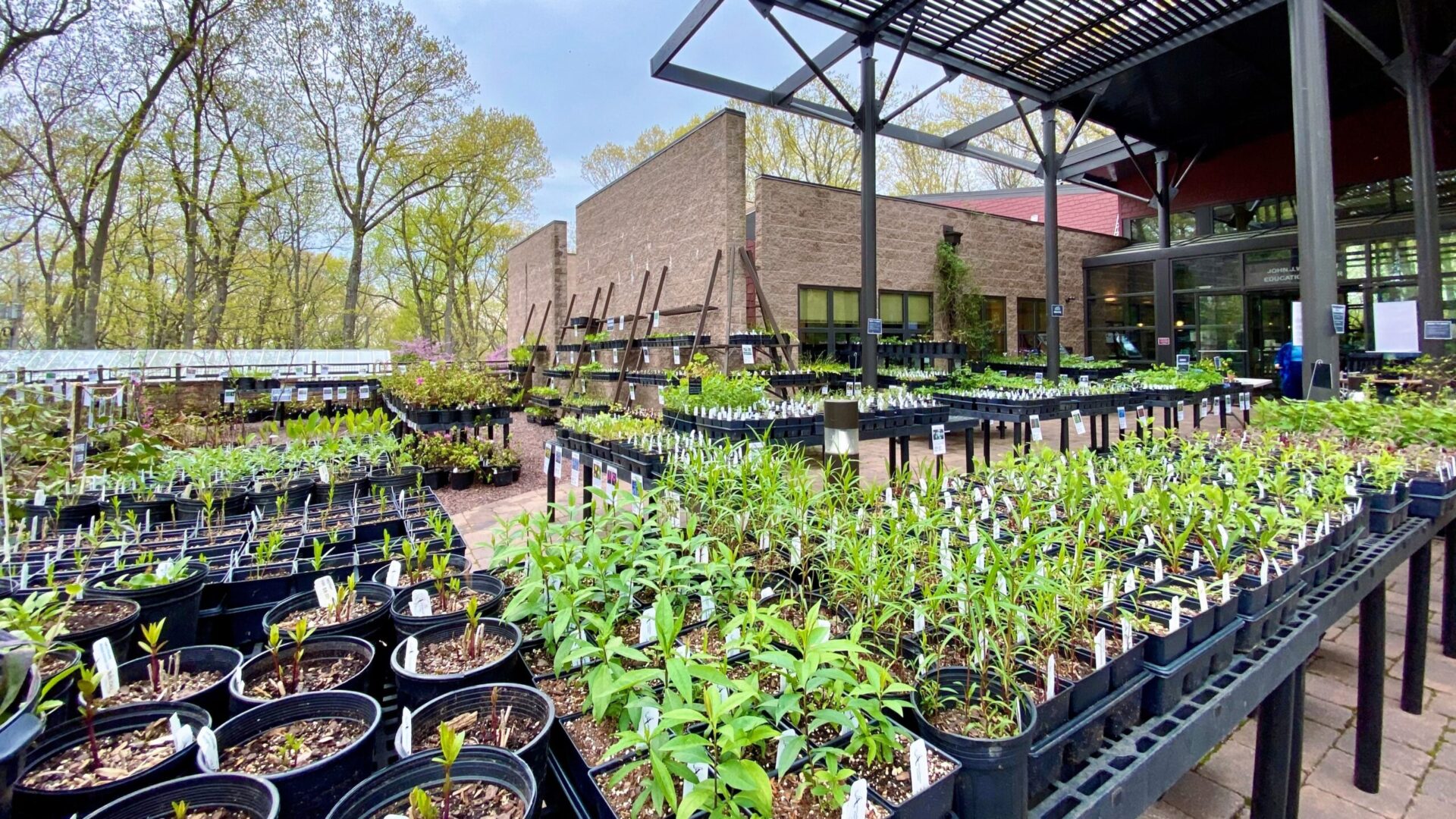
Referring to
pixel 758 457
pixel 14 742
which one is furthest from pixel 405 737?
pixel 758 457

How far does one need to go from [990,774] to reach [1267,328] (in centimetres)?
1413

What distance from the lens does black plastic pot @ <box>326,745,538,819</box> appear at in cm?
86

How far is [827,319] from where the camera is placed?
9586mm

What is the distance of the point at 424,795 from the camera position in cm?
79

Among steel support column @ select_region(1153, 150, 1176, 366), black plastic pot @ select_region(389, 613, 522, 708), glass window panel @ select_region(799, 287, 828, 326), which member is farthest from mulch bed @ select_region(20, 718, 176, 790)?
steel support column @ select_region(1153, 150, 1176, 366)

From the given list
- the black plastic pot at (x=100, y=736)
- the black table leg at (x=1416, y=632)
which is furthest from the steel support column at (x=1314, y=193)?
the black plastic pot at (x=100, y=736)

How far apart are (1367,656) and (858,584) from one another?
6.08 feet

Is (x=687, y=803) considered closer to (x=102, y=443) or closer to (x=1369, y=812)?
(x=1369, y=812)

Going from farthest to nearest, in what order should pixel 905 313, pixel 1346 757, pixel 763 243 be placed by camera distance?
pixel 905 313
pixel 763 243
pixel 1346 757

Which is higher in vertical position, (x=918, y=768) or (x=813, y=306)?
(x=813, y=306)

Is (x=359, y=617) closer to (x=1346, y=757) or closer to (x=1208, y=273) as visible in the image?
(x=1346, y=757)

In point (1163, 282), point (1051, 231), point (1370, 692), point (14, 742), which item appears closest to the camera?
point (14, 742)

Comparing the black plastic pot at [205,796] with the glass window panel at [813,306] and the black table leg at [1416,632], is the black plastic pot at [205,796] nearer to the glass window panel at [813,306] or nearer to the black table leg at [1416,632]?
the black table leg at [1416,632]

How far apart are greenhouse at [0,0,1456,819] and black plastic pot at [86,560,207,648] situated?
12mm
